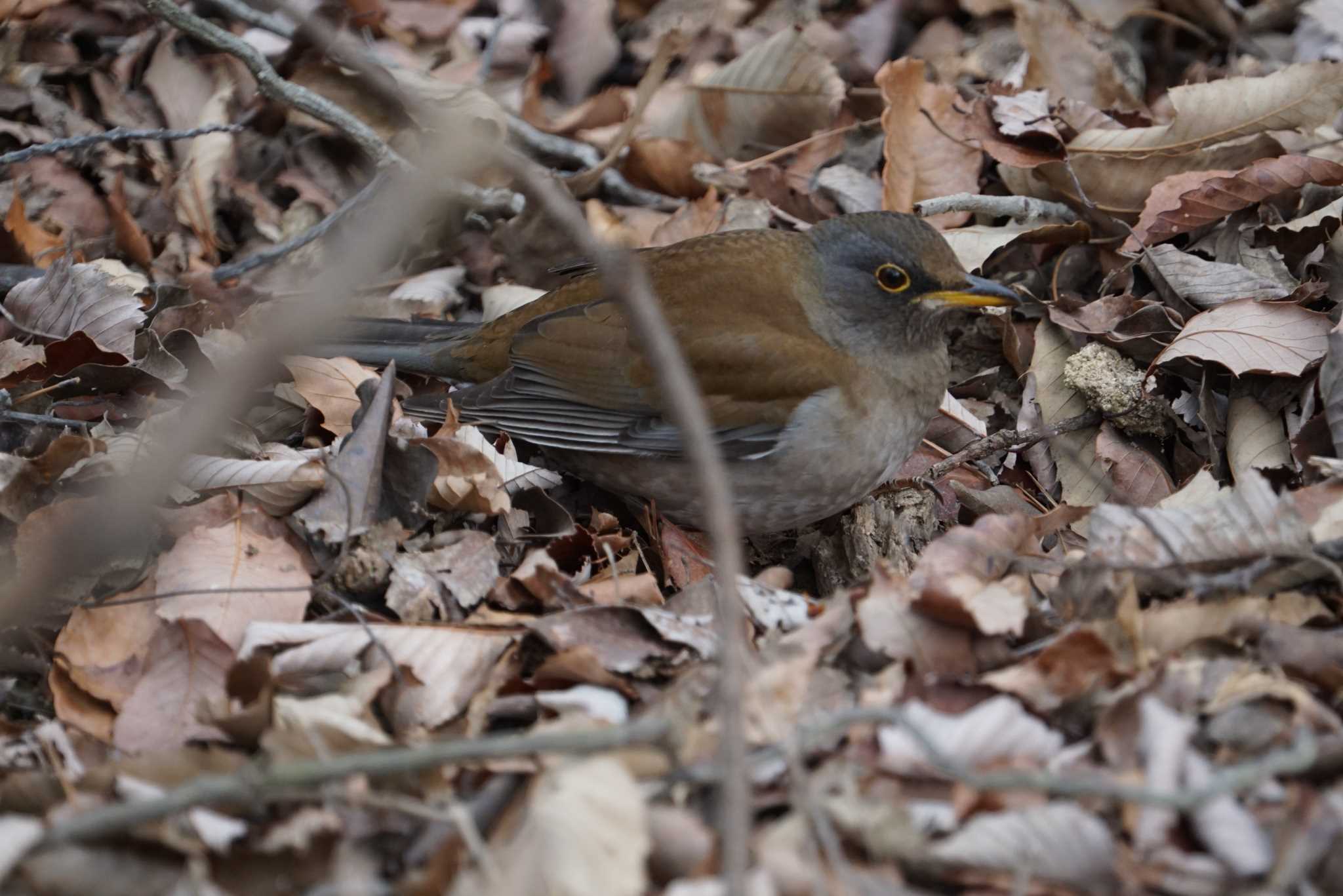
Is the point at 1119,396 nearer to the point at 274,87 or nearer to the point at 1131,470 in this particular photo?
the point at 1131,470

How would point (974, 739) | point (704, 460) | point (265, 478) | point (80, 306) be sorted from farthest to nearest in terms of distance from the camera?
1. point (80, 306)
2. point (265, 478)
3. point (974, 739)
4. point (704, 460)

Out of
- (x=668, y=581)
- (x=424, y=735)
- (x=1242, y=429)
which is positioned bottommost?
(x=668, y=581)

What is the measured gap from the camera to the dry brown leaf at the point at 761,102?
576 cm

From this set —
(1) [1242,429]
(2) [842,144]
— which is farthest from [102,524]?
(2) [842,144]

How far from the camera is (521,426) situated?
15.0 ft

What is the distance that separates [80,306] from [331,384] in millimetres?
979

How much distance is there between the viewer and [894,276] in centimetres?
449

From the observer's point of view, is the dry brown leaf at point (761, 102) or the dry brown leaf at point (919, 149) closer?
the dry brown leaf at point (919, 149)

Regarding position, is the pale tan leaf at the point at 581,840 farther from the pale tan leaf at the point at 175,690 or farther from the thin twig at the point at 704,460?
the pale tan leaf at the point at 175,690

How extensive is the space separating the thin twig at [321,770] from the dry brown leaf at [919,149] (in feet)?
11.1

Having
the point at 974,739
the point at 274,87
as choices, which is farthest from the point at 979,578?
the point at 274,87

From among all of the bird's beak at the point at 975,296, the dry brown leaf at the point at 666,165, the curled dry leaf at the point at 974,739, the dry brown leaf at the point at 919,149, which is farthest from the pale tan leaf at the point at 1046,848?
the dry brown leaf at the point at 666,165

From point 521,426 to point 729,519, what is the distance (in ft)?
7.89

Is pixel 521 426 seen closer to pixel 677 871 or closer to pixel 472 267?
pixel 472 267
